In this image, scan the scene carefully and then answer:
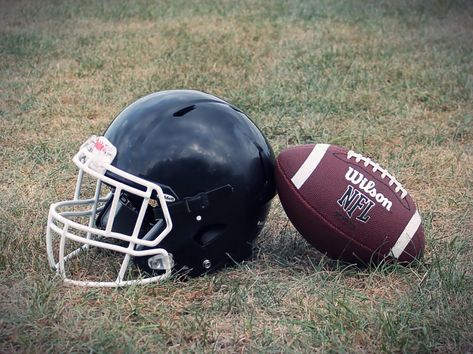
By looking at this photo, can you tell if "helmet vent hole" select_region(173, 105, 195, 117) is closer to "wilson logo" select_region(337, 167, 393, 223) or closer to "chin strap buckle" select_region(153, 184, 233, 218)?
"chin strap buckle" select_region(153, 184, 233, 218)

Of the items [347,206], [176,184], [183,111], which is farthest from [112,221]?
[347,206]

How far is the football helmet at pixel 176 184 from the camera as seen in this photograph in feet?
8.18

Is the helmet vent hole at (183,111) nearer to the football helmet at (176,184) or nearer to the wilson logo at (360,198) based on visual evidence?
the football helmet at (176,184)

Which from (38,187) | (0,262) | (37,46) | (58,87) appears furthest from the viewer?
(37,46)

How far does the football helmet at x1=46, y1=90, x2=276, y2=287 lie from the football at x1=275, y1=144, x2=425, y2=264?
5.4 inches

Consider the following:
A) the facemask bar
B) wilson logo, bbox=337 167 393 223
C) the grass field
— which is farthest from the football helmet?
wilson logo, bbox=337 167 393 223

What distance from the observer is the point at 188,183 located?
2535mm

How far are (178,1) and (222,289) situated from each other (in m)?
7.68

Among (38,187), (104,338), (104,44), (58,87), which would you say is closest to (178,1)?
(104,44)

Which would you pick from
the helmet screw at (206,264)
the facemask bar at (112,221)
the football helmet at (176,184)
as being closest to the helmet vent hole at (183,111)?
the football helmet at (176,184)

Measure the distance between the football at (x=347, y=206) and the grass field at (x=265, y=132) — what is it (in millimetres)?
111

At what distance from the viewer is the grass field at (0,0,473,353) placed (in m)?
2.33

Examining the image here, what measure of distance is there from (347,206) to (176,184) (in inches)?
26.8

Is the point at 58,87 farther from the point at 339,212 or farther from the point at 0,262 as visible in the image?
the point at 339,212
